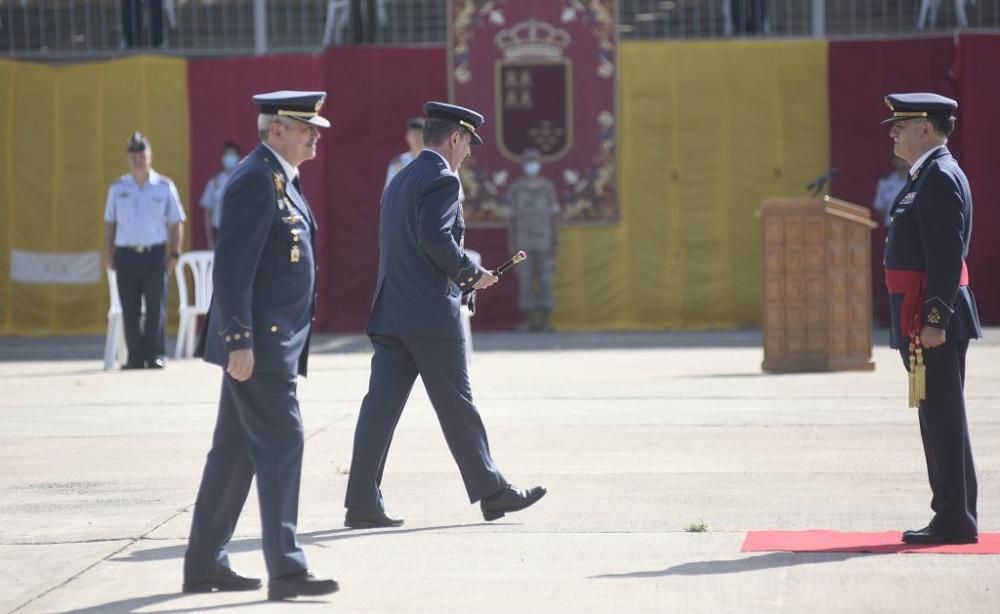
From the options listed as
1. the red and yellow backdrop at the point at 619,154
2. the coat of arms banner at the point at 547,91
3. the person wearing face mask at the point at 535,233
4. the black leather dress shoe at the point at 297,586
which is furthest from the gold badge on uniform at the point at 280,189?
the coat of arms banner at the point at 547,91

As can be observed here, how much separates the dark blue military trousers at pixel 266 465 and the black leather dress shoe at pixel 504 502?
5.04ft

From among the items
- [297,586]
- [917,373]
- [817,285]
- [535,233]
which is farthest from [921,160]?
[535,233]

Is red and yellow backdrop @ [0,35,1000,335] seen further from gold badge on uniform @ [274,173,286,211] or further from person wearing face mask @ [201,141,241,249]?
gold badge on uniform @ [274,173,286,211]

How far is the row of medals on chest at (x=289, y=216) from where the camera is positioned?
608cm

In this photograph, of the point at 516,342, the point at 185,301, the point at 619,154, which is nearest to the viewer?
the point at 185,301

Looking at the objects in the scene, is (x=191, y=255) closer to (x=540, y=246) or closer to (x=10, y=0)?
(x=540, y=246)

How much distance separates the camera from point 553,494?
A: 833 centimetres

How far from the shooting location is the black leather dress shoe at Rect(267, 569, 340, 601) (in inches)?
236

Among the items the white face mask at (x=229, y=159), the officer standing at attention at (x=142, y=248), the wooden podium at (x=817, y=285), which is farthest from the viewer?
the white face mask at (x=229, y=159)

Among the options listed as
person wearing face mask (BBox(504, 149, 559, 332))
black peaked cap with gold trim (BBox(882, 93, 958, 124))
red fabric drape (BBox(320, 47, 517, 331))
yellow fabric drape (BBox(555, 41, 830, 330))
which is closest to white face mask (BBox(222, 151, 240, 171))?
red fabric drape (BBox(320, 47, 517, 331))

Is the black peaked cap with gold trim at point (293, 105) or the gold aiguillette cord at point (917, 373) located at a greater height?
the black peaked cap with gold trim at point (293, 105)

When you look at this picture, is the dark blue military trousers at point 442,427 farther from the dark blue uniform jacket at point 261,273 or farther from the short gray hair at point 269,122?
the short gray hair at point 269,122

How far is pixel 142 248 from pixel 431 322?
29.1 feet

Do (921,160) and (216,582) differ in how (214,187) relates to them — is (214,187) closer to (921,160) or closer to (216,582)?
(921,160)
